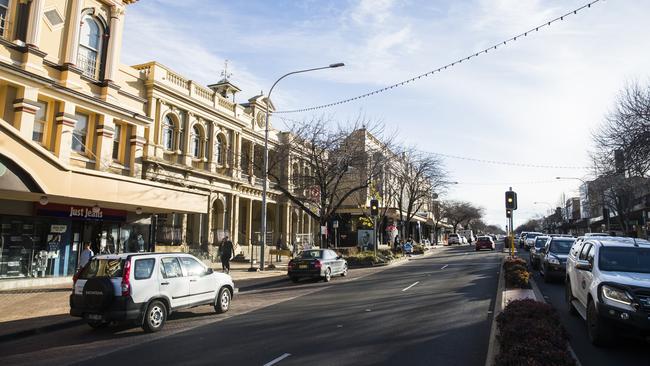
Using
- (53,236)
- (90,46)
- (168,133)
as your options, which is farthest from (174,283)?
(168,133)

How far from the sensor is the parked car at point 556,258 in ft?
52.7

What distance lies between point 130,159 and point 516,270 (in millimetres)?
18590

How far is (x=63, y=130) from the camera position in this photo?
19.1m

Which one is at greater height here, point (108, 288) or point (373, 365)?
point (108, 288)

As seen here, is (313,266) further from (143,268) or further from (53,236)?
(143,268)

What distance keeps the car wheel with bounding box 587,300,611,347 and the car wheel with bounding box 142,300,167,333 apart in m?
8.29

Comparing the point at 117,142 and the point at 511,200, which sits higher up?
the point at 117,142

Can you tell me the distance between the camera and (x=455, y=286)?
16.4 metres

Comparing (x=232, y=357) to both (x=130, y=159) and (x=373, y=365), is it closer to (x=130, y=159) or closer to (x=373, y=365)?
(x=373, y=365)

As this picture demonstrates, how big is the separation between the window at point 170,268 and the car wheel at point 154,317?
0.67 metres

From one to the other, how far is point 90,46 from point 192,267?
1501cm

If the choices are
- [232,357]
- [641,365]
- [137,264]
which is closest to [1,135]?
[137,264]

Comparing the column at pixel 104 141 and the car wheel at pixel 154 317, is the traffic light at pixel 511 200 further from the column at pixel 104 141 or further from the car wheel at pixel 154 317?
the column at pixel 104 141

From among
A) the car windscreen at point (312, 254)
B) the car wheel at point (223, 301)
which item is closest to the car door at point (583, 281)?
the car wheel at point (223, 301)
